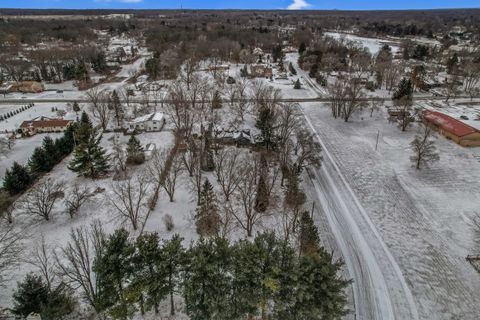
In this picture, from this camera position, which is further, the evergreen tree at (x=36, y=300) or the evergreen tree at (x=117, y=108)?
the evergreen tree at (x=117, y=108)

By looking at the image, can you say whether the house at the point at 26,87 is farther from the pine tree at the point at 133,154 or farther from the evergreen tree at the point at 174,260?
the evergreen tree at the point at 174,260

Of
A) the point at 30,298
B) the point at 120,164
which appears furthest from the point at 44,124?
the point at 30,298

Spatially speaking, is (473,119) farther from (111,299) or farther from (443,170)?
(111,299)

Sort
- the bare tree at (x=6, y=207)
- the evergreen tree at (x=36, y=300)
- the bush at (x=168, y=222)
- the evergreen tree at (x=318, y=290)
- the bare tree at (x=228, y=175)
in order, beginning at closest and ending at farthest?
the evergreen tree at (x=318, y=290), the evergreen tree at (x=36, y=300), the bush at (x=168, y=222), the bare tree at (x=6, y=207), the bare tree at (x=228, y=175)

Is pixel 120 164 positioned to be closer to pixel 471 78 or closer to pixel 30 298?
pixel 30 298

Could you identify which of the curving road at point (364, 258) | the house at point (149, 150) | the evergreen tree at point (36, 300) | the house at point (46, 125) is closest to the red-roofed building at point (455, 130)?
the curving road at point (364, 258)
